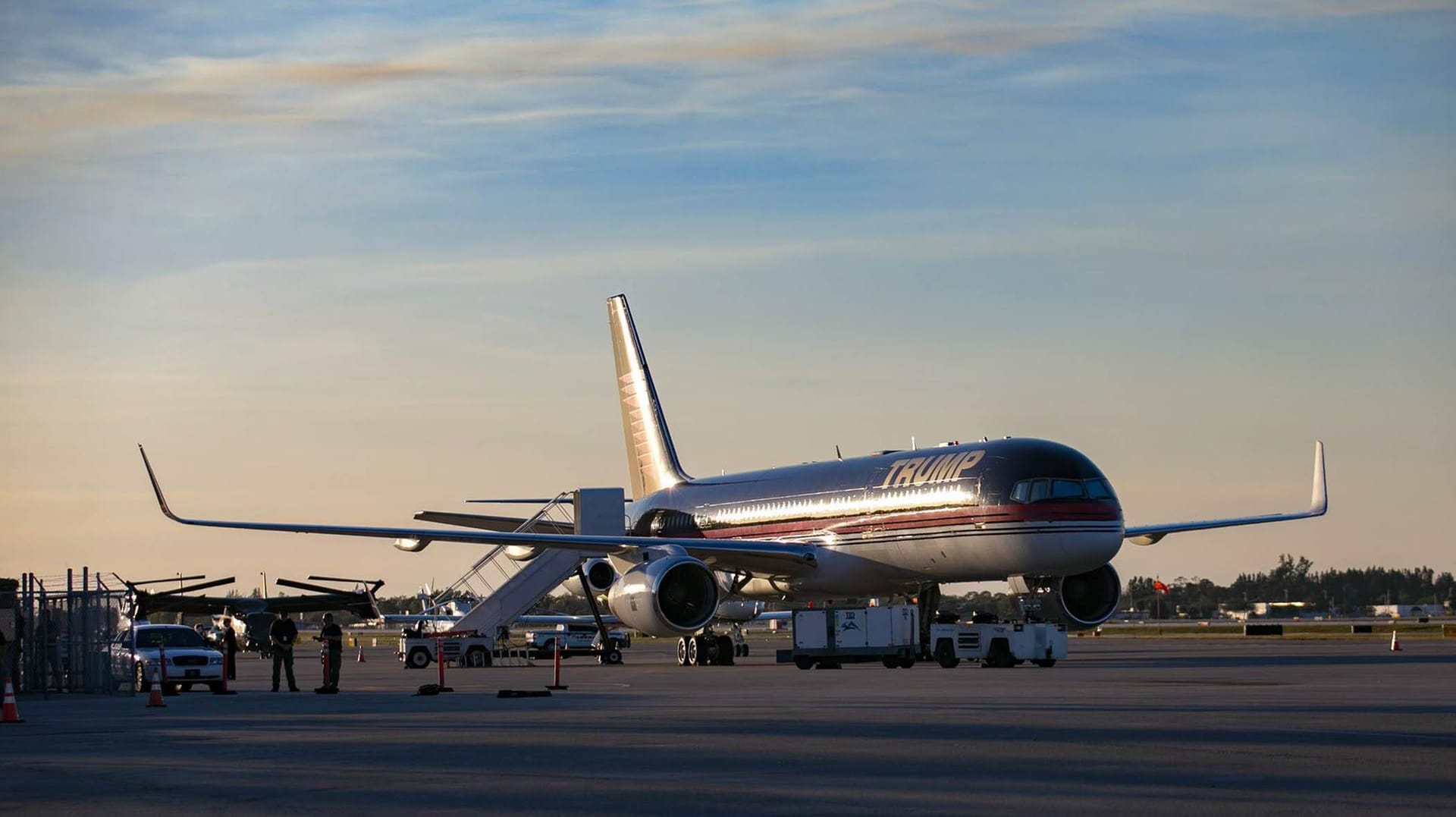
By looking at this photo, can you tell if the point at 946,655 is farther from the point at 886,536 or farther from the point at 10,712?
the point at 10,712

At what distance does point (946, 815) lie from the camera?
11.7m

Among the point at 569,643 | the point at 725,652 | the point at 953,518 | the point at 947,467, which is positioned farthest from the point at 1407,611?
the point at 953,518

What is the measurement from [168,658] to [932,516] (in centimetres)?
1673

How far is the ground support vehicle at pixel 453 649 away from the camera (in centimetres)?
4791

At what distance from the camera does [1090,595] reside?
40625mm

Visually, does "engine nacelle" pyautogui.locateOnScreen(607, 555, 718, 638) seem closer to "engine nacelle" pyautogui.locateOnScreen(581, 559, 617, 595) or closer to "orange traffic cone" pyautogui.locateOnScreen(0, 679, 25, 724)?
"engine nacelle" pyautogui.locateOnScreen(581, 559, 617, 595)

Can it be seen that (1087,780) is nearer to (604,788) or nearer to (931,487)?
(604,788)

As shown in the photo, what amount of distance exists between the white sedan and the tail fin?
894 inches

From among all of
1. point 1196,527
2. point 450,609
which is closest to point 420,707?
point 1196,527

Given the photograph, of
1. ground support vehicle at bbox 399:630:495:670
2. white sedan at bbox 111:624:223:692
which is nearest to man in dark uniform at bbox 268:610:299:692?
white sedan at bbox 111:624:223:692

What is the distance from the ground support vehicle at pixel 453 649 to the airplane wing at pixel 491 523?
127 inches

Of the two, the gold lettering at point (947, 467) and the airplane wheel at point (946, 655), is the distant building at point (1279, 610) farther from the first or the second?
the airplane wheel at point (946, 655)

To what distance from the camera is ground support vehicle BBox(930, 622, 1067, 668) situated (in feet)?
122

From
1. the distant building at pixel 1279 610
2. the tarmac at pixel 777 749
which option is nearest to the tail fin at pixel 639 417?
the tarmac at pixel 777 749
